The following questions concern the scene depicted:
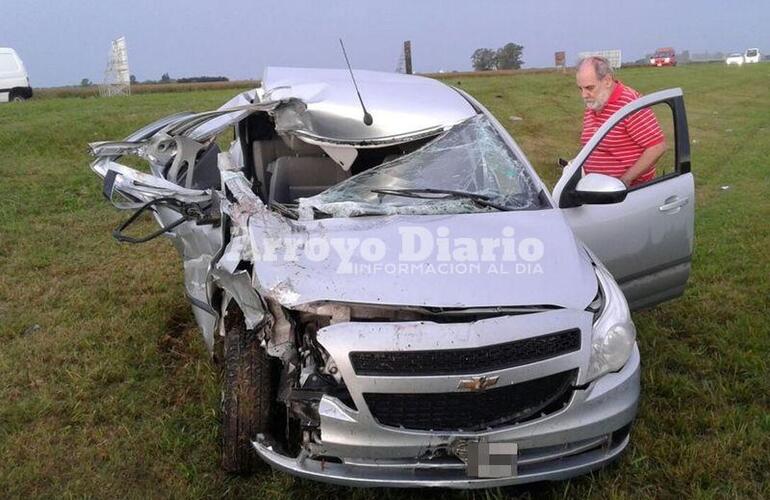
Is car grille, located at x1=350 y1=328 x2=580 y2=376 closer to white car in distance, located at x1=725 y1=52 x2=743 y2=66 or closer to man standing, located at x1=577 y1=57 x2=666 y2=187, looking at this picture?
man standing, located at x1=577 y1=57 x2=666 y2=187

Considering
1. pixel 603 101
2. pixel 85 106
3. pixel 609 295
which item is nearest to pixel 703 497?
pixel 609 295

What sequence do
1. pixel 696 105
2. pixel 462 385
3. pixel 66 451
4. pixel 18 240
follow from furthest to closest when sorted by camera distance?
pixel 696 105 < pixel 18 240 < pixel 66 451 < pixel 462 385

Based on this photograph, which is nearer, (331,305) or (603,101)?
(331,305)

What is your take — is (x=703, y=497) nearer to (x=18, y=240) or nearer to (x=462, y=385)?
(x=462, y=385)

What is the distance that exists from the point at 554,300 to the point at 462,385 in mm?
489

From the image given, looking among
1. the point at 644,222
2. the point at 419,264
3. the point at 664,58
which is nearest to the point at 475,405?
the point at 419,264

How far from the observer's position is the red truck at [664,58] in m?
42.4

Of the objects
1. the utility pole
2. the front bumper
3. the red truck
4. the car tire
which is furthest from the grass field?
the red truck

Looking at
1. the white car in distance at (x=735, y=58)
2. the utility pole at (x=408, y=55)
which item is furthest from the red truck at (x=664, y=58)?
the utility pole at (x=408, y=55)

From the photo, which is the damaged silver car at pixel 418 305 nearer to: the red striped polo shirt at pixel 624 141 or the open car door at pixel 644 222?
the open car door at pixel 644 222

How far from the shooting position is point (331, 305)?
243 centimetres

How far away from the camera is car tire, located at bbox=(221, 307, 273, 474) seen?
2588 mm

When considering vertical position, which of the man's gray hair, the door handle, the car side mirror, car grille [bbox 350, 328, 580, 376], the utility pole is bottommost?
car grille [bbox 350, 328, 580, 376]

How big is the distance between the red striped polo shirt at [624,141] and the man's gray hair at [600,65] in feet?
0.36
